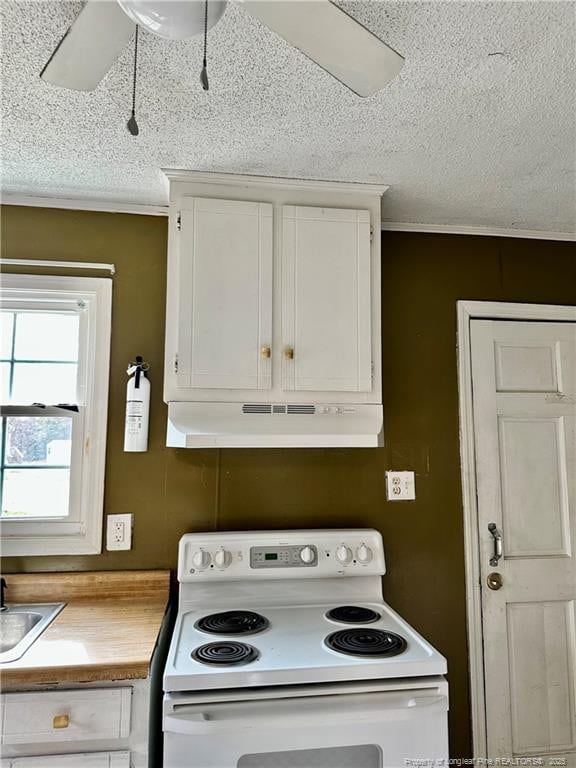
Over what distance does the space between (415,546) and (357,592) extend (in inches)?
13.3

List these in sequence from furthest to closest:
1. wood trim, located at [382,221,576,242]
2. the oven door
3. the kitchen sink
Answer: wood trim, located at [382,221,576,242]
the kitchen sink
the oven door

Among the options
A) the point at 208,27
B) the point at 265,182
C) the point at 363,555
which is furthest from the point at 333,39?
the point at 363,555

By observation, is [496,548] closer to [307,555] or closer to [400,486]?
[400,486]

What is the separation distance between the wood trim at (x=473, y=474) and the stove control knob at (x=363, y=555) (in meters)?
0.48

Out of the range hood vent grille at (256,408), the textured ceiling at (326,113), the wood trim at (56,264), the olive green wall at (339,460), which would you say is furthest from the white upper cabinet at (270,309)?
the wood trim at (56,264)

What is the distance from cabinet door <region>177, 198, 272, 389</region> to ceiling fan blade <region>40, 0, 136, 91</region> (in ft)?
2.44

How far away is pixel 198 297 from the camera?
5.72ft

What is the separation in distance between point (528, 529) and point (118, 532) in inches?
66.8

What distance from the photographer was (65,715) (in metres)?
1.32

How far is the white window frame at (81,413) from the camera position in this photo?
74.7 inches

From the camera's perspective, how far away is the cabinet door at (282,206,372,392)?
1.79 metres

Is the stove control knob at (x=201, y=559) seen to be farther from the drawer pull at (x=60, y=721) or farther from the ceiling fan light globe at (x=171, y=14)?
the ceiling fan light globe at (x=171, y=14)

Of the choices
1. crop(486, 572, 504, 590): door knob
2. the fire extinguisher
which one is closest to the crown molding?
the fire extinguisher

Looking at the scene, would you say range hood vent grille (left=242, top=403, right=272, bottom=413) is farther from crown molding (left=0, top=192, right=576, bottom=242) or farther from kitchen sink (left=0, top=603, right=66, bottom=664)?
kitchen sink (left=0, top=603, right=66, bottom=664)
